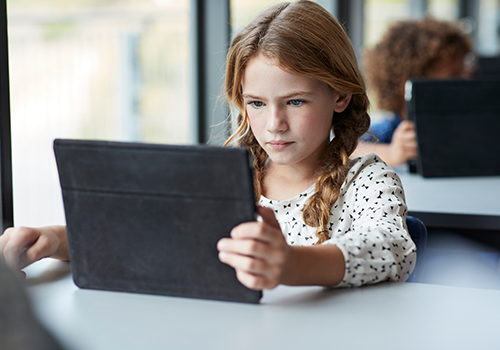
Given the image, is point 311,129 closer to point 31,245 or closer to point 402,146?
point 31,245

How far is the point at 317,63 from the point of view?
3.33 ft

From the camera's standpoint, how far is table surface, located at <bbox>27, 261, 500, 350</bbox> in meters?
0.56

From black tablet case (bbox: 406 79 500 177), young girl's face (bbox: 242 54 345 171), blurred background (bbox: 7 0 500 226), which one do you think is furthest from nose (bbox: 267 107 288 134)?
blurred background (bbox: 7 0 500 226)

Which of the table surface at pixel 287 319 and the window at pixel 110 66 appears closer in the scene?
the table surface at pixel 287 319

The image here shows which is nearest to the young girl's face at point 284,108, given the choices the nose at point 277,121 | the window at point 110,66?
the nose at point 277,121

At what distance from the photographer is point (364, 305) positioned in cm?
67

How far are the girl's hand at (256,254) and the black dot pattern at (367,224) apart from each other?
132 millimetres

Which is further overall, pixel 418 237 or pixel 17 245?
pixel 418 237

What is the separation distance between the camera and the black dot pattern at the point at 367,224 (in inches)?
29.0

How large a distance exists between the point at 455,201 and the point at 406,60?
1056 millimetres

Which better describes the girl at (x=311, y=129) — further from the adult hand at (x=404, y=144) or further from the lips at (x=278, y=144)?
the adult hand at (x=404, y=144)

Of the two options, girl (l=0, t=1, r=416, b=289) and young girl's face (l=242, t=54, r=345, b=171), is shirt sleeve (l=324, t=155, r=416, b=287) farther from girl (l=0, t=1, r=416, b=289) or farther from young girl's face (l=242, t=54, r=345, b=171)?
young girl's face (l=242, t=54, r=345, b=171)

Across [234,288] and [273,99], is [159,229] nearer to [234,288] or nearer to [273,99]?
[234,288]

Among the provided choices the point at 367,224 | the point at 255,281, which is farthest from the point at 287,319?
the point at 367,224
